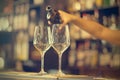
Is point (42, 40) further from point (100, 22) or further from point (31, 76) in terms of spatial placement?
point (100, 22)

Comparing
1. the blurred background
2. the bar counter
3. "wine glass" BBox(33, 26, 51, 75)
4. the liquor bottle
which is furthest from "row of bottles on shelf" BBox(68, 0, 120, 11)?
the bar counter

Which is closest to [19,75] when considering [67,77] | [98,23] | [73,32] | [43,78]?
[43,78]

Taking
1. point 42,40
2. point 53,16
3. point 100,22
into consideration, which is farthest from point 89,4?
point 42,40

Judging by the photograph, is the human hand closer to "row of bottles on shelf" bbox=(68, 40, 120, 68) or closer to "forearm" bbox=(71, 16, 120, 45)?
"forearm" bbox=(71, 16, 120, 45)

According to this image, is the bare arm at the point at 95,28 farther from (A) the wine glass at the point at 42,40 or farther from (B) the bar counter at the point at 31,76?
(B) the bar counter at the point at 31,76

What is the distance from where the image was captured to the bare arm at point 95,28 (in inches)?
62.8

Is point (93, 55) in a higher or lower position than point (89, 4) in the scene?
lower

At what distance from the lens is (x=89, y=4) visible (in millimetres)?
1681

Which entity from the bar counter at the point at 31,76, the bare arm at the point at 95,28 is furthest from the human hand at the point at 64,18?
the bar counter at the point at 31,76

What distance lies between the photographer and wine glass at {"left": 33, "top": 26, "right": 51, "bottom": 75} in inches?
67.4

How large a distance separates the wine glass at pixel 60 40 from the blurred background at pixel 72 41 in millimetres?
34

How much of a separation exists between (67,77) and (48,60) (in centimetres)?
22

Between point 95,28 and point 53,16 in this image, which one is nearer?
point 95,28

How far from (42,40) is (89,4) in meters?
0.41
